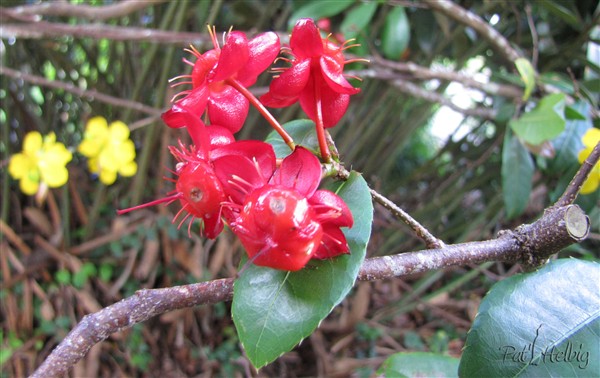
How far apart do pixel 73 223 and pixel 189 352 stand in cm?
41

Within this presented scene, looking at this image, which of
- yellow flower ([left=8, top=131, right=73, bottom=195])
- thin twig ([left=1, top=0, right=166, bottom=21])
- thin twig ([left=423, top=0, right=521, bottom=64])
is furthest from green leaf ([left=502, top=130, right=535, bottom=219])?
yellow flower ([left=8, top=131, right=73, bottom=195])

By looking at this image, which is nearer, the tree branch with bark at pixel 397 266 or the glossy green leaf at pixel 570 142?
the tree branch with bark at pixel 397 266

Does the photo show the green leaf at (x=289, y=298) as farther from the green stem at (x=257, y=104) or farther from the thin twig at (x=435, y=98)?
the thin twig at (x=435, y=98)

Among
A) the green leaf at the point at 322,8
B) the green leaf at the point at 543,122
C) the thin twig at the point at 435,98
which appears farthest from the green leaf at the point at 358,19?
the green leaf at the point at 543,122

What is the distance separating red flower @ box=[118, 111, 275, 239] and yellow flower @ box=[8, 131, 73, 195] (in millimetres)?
689

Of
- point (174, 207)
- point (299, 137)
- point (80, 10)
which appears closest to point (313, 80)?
point (299, 137)

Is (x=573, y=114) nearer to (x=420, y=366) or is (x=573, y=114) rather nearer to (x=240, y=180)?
(x=420, y=366)

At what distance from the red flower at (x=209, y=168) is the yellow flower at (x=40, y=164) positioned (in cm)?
69

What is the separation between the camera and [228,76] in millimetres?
375

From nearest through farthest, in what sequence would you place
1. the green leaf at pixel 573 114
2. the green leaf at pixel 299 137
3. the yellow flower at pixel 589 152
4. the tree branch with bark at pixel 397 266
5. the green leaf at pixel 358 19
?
the tree branch with bark at pixel 397 266 < the green leaf at pixel 299 137 < the yellow flower at pixel 589 152 < the green leaf at pixel 573 114 < the green leaf at pixel 358 19

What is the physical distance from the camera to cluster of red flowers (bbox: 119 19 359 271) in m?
0.30

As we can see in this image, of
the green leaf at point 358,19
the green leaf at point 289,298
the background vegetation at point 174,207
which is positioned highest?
the green leaf at point 358,19

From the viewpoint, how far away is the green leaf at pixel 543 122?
684 millimetres

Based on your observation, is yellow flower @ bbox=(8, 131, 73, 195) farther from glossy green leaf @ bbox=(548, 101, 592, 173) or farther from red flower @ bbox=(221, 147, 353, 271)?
glossy green leaf @ bbox=(548, 101, 592, 173)
